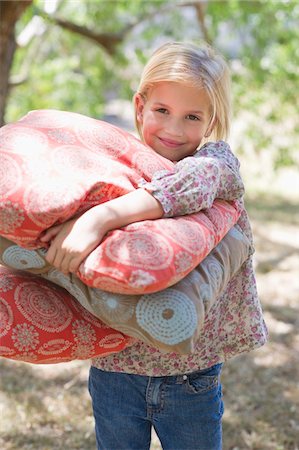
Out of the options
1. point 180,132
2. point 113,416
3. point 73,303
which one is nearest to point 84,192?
point 73,303

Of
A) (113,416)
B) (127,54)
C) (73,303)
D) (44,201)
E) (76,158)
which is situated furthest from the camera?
(127,54)

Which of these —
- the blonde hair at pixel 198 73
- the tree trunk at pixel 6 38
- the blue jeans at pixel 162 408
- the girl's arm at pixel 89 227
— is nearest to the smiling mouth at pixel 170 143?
the blonde hair at pixel 198 73

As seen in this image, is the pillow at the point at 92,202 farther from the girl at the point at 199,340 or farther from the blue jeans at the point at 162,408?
the blue jeans at the point at 162,408

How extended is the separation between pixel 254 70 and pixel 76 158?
6.47 metres

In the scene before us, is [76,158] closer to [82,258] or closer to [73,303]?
[82,258]

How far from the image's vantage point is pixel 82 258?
1272 millimetres

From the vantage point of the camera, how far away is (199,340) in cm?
164

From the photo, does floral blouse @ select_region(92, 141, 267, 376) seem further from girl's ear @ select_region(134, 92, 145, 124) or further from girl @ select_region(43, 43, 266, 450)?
girl's ear @ select_region(134, 92, 145, 124)

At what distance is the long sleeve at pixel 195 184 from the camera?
1391 millimetres

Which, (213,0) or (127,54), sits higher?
(213,0)

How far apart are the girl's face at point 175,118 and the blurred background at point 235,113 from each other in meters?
1.50

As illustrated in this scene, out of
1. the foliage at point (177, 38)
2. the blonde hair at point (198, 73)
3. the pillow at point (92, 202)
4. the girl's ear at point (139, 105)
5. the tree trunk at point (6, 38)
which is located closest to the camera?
the pillow at point (92, 202)

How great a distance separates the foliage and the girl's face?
5.30 meters

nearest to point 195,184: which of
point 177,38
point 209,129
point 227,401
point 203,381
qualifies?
point 209,129
